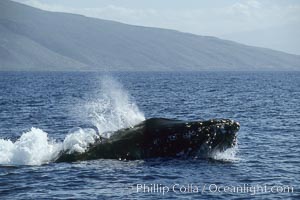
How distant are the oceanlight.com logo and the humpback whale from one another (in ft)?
16.2

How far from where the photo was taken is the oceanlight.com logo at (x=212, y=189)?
24.6 m

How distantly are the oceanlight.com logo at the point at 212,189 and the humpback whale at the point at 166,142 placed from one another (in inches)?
195

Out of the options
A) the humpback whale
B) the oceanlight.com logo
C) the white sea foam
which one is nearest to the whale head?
the humpback whale

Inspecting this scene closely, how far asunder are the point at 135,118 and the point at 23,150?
278 inches

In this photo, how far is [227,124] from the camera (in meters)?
30.3

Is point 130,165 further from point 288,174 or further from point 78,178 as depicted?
point 288,174

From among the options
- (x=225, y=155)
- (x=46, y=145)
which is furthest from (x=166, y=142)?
(x=46, y=145)

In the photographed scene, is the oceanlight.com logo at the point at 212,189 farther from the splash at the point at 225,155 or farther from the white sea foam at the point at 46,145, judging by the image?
the white sea foam at the point at 46,145

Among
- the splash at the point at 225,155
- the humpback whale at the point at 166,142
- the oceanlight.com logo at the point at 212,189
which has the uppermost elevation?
the humpback whale at the point at 166,142

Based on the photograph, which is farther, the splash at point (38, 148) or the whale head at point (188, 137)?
the splash at point (38, 148)

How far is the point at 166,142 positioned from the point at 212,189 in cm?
607

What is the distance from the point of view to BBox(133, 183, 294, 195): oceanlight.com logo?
80.6ft

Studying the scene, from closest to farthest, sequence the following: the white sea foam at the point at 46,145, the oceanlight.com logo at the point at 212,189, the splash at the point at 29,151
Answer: the oceanlight.com logo at the point at 212,189 < the splash at the point at 29,151 < the white sea foam at the point at 46,145

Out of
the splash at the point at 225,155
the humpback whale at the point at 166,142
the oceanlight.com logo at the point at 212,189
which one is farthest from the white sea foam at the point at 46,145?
the oceanlight.com logo at the point at 212,189
